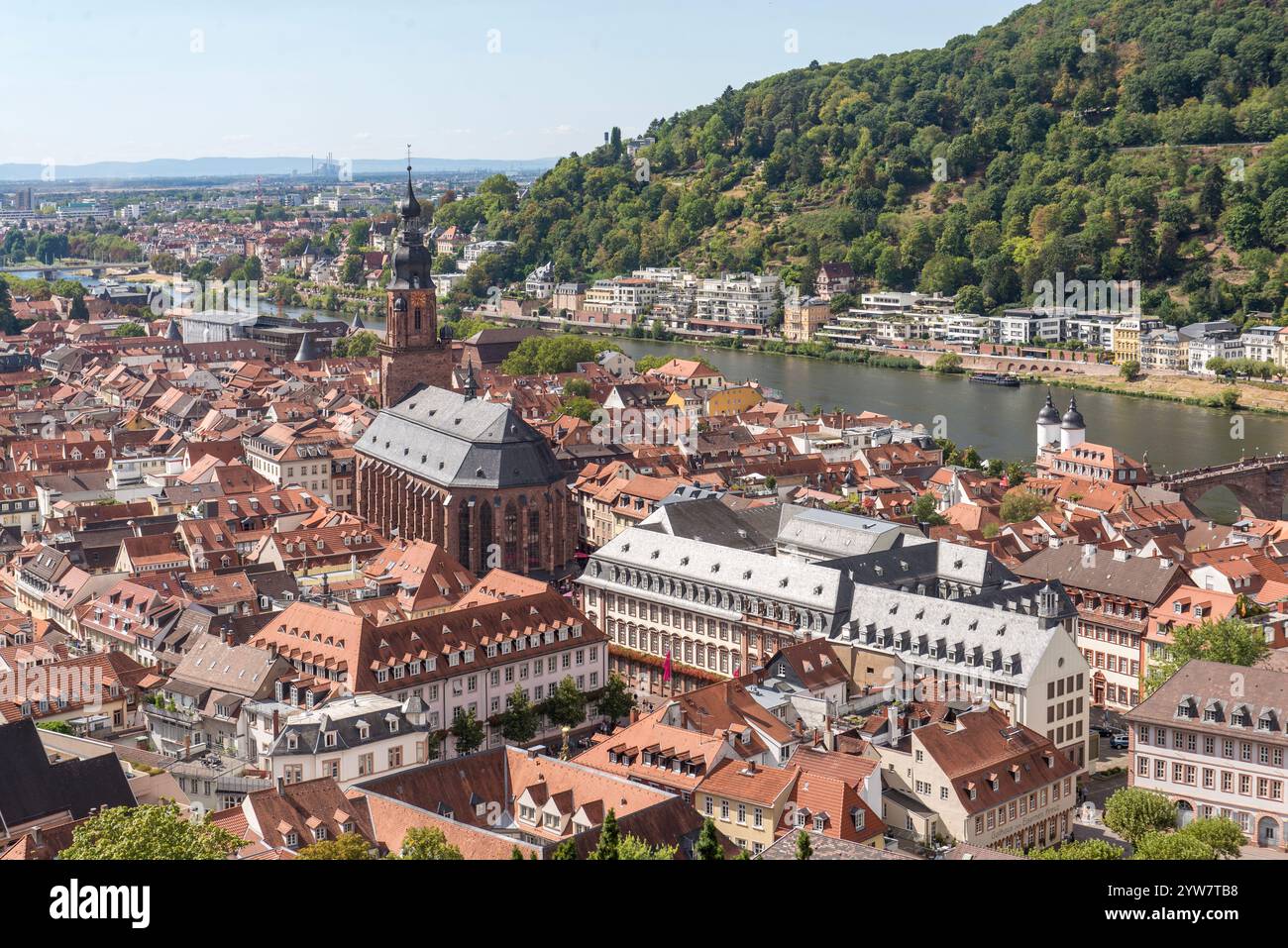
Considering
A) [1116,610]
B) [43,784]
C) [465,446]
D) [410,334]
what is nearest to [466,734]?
[43,784]

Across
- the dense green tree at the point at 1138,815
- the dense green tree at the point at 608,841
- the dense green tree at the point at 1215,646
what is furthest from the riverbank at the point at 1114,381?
the dense green tree at the point at 608,841

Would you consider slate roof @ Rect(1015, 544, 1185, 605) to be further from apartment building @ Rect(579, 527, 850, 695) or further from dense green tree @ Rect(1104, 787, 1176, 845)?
dense green tree @ Rect(1104, 787, 1176, 845)

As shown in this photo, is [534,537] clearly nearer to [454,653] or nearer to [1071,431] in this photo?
[454,653]

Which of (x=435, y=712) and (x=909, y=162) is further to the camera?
(x=909, y=162)

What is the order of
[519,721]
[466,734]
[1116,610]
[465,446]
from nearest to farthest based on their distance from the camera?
[466,734]
[519,721]
[1116,610]
[465,446]
